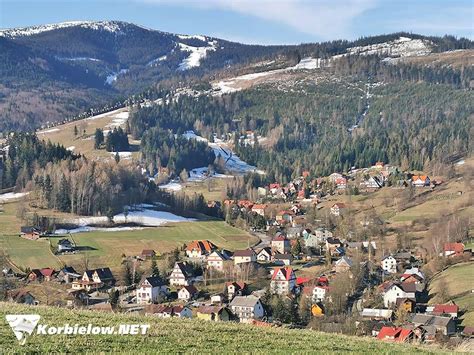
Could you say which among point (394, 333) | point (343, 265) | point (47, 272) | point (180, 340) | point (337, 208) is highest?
point (180, 340)

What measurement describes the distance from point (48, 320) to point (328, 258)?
160 feet

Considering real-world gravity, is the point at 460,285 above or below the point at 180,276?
above

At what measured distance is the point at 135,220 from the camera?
3275 inches

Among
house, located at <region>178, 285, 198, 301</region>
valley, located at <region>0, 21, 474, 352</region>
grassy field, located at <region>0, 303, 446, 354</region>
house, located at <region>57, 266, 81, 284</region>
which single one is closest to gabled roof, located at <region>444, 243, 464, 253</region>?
valley, located at <region>0, 21, 474, 352</region>

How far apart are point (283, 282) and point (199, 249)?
53.9ft

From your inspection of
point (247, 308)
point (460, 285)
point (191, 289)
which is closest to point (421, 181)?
point (460, 285)

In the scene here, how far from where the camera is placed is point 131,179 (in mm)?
98062

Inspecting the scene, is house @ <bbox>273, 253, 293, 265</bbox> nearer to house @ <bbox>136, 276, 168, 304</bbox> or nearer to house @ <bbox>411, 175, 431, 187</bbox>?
house @ <bbox>136, 276, 168, 304</bbox>

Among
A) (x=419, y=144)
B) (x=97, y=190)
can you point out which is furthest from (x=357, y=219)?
(x=419, y=144)

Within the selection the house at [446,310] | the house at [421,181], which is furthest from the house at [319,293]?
the house at [421,181]

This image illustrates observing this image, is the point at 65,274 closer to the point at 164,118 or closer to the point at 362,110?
the point at 164,118

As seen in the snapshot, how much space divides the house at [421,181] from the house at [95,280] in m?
59.8

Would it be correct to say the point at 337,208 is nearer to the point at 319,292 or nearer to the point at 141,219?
the point at 141,219

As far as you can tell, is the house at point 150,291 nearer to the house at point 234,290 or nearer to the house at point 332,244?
the house at point 234,290
